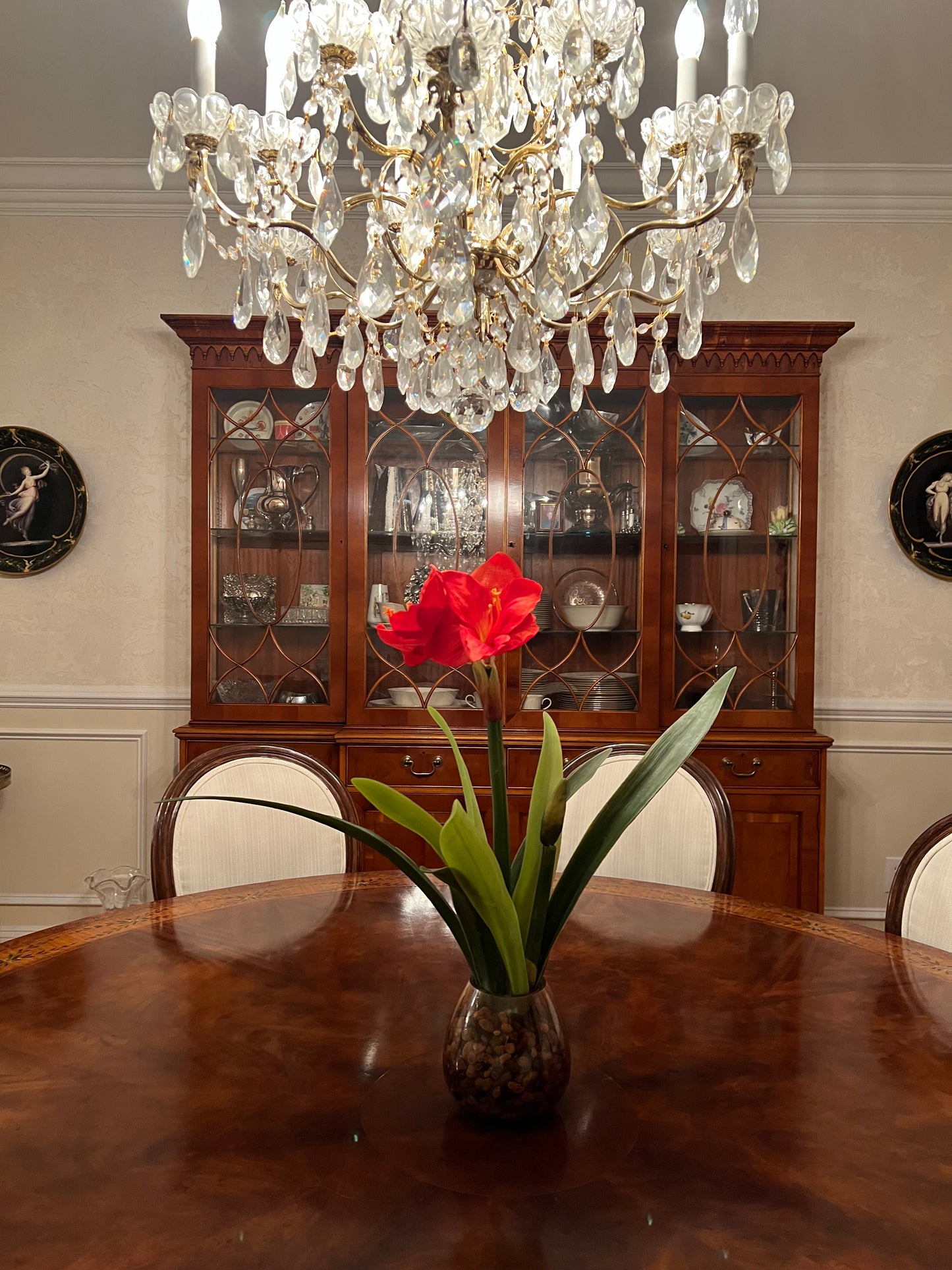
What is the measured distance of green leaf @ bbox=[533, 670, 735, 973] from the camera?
0.90 metres

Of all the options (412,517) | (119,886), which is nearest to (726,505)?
(412,517)

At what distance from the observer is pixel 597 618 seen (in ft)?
9.40

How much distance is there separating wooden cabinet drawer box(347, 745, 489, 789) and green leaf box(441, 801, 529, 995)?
1.89m

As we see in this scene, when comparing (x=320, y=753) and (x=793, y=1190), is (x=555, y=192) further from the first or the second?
(x=320, y=753)

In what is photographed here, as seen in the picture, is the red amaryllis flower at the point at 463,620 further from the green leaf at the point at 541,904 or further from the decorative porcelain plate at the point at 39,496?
the decorative porcelain plate at the point at 39,496

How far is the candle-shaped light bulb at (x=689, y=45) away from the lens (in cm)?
129

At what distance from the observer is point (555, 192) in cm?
141

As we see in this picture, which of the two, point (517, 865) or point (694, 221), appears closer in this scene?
point (517, 865)

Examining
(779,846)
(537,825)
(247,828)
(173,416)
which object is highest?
(173,416)

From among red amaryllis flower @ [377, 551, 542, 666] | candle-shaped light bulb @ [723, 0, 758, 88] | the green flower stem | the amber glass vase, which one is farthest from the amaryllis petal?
candle-shaped light bulb @ [723, 0, 758, 88]

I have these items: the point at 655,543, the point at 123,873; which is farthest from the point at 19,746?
the point at 655,543

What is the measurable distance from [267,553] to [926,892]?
2.14m

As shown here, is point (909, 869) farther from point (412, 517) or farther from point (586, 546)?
point (412, 517)

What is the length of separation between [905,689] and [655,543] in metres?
1.09
